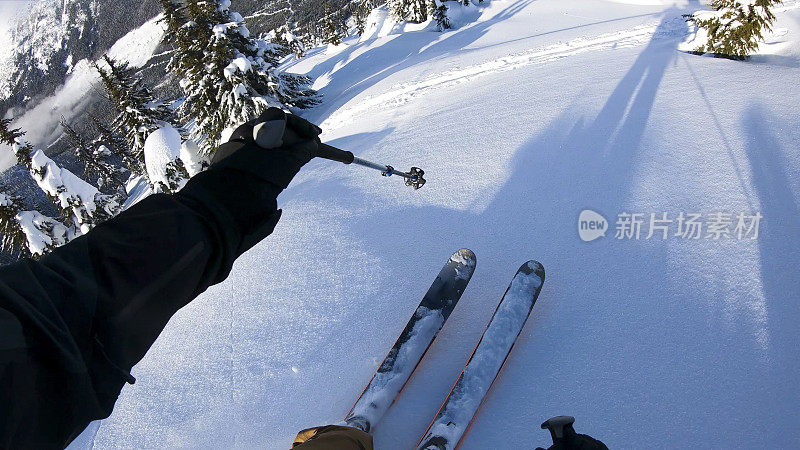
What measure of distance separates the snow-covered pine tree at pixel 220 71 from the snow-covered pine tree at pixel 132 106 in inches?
283

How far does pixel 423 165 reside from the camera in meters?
7.99

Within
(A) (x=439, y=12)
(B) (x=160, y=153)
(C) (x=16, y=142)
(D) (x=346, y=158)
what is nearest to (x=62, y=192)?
(C) (x=16, y=142)

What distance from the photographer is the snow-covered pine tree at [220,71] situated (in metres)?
13.9

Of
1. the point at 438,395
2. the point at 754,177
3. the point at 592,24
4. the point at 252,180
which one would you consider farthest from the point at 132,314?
the point at 592,24

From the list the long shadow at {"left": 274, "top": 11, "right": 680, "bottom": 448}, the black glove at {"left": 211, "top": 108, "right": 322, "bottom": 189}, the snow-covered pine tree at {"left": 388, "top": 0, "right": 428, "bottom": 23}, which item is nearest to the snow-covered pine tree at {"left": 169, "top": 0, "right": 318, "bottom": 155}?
the long shadow at {"left": 274, "top": 11, "right": 680, "bottom": 448}

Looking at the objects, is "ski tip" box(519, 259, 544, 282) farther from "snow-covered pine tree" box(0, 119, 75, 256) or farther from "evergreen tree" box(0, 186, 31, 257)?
"evergreen tree" box(0, 186, 31, 257)

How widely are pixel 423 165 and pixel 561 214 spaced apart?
3060 mm

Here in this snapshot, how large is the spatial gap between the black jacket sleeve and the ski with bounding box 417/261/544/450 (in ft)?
9.12

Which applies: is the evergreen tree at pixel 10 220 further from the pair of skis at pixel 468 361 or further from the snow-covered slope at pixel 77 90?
the snow-covered slope at pixel 77 90

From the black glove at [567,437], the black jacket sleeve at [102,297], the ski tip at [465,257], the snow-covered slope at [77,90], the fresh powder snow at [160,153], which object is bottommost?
the ski tip at [465,257]

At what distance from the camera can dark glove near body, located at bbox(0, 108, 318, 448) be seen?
1.04 m

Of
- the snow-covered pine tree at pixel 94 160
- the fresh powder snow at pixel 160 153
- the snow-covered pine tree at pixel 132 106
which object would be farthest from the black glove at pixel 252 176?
the snow-covered pine tree at pixel 94 160

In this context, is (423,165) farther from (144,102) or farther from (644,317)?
(144,102)

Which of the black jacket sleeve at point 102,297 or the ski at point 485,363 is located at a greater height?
the black jacket sleeve at point 102,297
